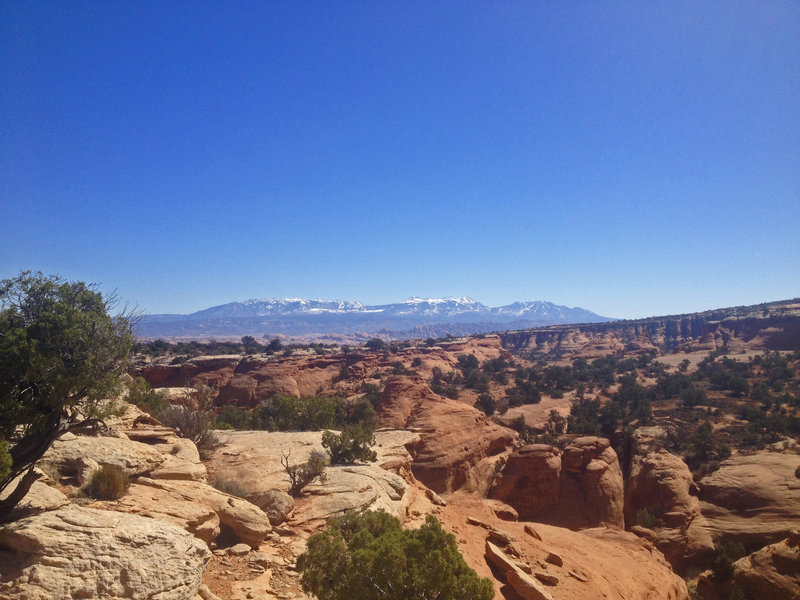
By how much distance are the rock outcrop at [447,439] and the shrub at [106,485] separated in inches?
684

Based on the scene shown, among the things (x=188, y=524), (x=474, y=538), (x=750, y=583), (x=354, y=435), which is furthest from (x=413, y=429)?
(x=188, y=524)

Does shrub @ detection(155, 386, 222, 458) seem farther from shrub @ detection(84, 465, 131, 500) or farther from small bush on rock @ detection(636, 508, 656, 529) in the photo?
small bush on rock @ detection(636, 508, 656, 529)

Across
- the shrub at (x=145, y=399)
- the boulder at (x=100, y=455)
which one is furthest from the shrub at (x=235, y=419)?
the boulder at (x=100, y=455)

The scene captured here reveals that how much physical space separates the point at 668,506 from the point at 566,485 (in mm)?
4941

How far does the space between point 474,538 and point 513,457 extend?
11.1m

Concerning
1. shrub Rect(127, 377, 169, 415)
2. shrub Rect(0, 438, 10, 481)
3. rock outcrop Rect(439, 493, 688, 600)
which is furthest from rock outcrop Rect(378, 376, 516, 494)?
shrub Rect(0, 438, 10, 481)

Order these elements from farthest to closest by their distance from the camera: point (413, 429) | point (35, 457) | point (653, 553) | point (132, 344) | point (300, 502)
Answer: point (413, 429)
point (653, 553)
point (300, 502)
point (132, 344)
point (35, 457)

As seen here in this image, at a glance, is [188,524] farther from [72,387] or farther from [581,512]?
[581,512]

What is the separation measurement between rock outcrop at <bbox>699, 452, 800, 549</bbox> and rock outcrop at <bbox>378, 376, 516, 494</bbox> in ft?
35.8

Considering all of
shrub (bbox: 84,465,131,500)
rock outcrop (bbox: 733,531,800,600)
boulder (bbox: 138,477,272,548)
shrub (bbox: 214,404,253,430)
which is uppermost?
shrub (bbox: 84,465,131,500)

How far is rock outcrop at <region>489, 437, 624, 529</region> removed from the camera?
22188 millimetres

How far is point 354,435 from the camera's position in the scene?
58.6 ft

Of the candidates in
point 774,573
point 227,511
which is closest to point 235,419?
point 227,511

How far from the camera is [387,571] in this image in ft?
22.2
